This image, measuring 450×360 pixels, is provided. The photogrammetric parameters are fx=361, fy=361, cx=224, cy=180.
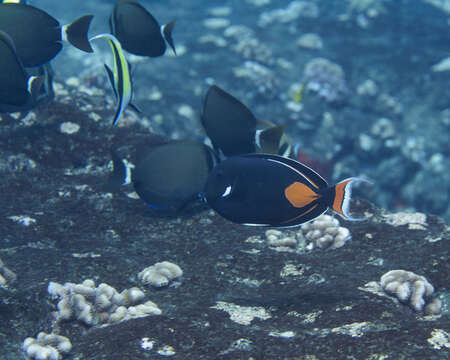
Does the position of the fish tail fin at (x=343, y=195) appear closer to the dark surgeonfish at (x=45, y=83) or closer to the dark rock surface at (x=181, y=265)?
the dark rock surface at (x=181, y=265)

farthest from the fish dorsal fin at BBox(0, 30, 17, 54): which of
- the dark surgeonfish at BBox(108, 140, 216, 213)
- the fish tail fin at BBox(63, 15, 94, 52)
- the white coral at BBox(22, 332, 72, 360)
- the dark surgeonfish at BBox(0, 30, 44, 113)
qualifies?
the white coral at BBox(22, 332, 72, 360)

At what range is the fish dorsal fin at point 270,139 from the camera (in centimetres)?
299

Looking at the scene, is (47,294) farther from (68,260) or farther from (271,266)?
(271,266)

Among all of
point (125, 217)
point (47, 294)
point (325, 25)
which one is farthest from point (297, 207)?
point (325, 25)

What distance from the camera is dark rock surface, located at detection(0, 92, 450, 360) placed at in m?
2.15

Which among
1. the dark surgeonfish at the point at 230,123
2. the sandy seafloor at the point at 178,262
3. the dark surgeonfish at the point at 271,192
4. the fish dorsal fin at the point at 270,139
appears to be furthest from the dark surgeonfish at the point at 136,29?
the dark surgeonfish at the point at 271,192

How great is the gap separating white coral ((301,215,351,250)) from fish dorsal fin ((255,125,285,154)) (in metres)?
1.07

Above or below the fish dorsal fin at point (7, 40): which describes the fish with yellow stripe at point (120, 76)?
below

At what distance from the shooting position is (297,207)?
203cm

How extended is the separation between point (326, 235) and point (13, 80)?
3.21 metres

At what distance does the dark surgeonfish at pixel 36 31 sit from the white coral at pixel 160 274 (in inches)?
80.1

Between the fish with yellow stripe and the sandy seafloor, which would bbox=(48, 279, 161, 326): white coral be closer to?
the sandy seafloor

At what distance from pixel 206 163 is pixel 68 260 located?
4.87 ft

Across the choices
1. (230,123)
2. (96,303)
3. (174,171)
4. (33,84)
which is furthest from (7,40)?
(96,303)
